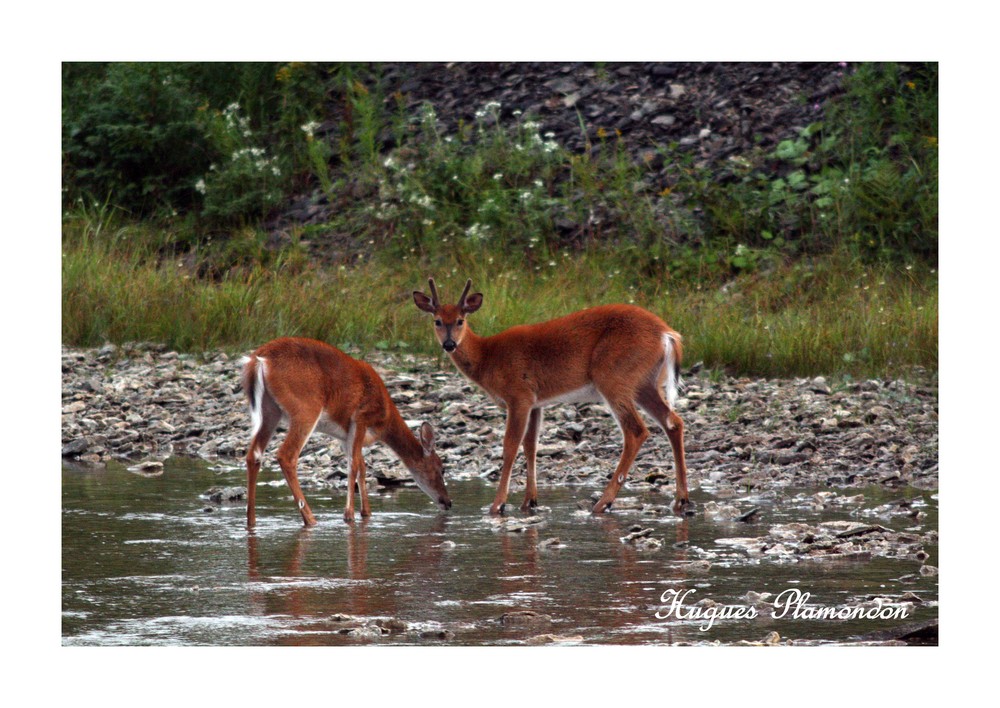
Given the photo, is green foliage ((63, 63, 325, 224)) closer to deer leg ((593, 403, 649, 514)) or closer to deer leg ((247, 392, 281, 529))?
deer leg ((247, 392, 281, 529))

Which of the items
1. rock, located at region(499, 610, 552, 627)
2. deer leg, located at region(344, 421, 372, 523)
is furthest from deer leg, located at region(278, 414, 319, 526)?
rock, located at region(499, 610, 552, 627)

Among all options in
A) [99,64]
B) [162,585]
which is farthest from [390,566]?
[99,64]

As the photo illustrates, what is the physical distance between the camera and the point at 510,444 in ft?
27.8

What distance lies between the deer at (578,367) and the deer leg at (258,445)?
3.55 ft

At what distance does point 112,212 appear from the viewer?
16.1m

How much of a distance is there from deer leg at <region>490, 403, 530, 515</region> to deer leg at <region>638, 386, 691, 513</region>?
2.47ft

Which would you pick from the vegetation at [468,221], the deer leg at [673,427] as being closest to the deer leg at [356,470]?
the deer leg at [673,427]

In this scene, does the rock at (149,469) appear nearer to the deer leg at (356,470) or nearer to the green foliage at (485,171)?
the deer leg at (356,470)

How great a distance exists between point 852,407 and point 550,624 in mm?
5746

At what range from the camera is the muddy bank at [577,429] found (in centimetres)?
949

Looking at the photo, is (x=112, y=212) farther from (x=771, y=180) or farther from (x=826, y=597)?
(x=826, y=597)

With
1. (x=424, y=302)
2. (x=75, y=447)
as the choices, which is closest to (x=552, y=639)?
(x=424, y=302)

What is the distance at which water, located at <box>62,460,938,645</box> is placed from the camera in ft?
18.2

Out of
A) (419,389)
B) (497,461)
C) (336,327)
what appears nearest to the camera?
(497,461)
